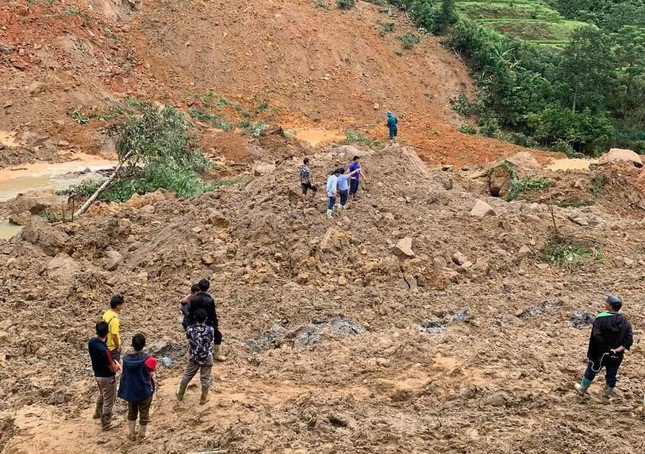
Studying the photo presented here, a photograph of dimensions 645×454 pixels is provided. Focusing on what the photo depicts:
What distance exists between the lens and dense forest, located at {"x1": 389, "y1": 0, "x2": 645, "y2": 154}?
27609 mm

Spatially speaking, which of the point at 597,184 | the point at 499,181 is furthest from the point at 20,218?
the point at 597,184

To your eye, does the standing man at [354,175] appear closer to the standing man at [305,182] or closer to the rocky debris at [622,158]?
the standing man at [305,182]

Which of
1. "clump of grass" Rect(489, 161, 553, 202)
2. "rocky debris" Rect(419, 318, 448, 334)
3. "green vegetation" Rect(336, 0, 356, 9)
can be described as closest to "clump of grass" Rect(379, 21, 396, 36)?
"green vegetation" Rect(336, 0, 356, 9)

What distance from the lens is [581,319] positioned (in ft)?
28.0

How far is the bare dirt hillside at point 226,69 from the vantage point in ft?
75.9

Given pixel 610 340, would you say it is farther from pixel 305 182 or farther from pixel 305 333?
pixel 305 182

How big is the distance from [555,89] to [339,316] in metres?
25.4

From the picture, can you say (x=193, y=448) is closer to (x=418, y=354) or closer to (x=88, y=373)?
(x=88, y=373)

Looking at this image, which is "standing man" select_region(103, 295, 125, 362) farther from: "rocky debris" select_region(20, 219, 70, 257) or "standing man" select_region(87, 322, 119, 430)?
"rocky debris" select_region(20, 219, 70, 257)

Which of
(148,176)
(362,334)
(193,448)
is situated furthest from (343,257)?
(148,176)

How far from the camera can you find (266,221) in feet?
34.7

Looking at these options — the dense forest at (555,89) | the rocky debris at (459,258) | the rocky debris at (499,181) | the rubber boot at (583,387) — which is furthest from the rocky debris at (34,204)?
the dense forest at (555,89)

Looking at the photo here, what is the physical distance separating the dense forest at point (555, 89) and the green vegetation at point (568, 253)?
16769mm

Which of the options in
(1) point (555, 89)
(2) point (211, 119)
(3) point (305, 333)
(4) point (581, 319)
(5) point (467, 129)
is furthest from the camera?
(1) point (555, 89)
